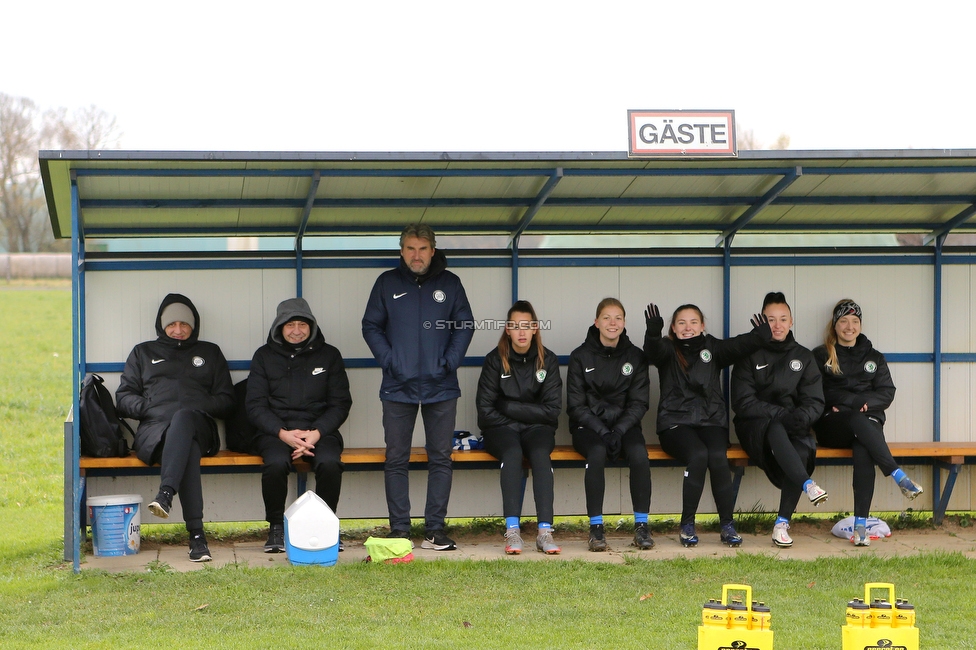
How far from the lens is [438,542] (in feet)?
22.2

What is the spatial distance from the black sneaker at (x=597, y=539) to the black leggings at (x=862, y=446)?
1.71m

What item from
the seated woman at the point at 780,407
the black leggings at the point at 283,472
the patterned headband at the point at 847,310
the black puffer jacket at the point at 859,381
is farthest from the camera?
the patterned headband at the point at 847,310

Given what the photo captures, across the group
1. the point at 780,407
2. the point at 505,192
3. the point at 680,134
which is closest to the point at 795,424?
the point at 780,407

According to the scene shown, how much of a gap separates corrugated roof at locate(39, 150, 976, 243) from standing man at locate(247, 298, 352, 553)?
80cm

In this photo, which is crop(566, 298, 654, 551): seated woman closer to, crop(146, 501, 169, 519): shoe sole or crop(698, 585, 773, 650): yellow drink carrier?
crop(146, 501, 169, 519): shoe sole

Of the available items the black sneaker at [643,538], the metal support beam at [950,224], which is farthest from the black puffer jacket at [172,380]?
the metal support beam at [950,224]

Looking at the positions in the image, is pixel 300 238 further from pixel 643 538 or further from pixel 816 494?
pixel 816 494

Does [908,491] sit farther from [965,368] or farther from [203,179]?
[203,179]

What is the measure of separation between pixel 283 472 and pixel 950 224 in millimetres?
5153

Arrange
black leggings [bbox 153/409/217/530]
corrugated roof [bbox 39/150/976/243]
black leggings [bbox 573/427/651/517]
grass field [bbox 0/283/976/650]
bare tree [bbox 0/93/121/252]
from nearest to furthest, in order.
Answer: grass field [bbox 0/283/976/650] → corrugated roof [bbox 39/150/976/243] → black leggings [bbox 153/409/217/530] → black leggings [bbox 573/427/651/517] → bare tree [bbox 0/93/121/252]

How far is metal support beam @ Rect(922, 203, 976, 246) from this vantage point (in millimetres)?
7679

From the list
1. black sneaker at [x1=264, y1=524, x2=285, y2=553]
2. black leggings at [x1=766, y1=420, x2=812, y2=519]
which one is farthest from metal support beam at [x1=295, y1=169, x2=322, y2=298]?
black leggings at [x1=766, y1=420, x2=812, y2=519]

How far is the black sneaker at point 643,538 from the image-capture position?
6.73m

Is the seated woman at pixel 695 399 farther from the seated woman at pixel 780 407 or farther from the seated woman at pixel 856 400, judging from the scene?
the seated woman at pixel 856 400
